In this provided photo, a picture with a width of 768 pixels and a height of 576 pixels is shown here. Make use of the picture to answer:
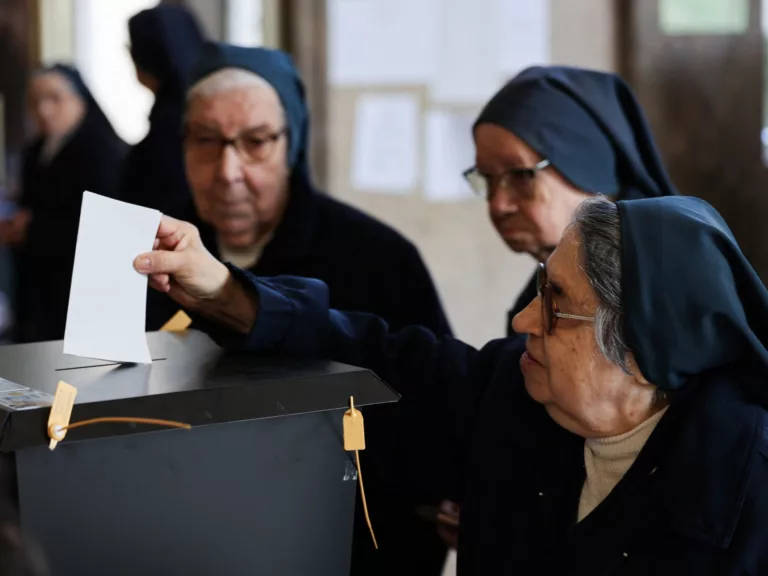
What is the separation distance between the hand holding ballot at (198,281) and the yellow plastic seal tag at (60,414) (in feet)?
1.39

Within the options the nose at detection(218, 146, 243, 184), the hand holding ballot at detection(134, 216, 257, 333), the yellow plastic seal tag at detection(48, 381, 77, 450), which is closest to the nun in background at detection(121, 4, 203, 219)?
the nose at detection(218, 146, 243, 184)

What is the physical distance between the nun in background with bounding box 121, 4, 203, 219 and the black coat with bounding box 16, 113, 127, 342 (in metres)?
0.81

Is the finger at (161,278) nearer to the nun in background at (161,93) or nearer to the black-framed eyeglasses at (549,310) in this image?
the black-framed eyeglasses at (549,310)

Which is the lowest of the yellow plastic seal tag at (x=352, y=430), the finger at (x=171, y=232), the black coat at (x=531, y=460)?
the black coat at (x=531, y=460)

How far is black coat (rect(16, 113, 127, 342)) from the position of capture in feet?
14.1

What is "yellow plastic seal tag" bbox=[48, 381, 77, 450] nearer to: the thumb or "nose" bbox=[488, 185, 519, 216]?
the thumb

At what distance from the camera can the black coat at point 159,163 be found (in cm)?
340

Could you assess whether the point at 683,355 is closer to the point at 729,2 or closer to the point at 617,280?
the point at 617,280

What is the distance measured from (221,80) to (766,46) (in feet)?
7.76

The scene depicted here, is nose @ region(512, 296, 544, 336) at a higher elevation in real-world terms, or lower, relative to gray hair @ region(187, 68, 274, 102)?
lower

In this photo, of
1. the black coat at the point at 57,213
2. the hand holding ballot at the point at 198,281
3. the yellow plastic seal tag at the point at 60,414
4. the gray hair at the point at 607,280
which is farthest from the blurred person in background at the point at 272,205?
the black coat at the point at 57,213

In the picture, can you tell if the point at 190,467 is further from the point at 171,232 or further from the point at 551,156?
the point at 551,156

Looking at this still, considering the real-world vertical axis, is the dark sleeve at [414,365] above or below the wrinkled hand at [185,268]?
below

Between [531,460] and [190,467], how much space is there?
0.69m
